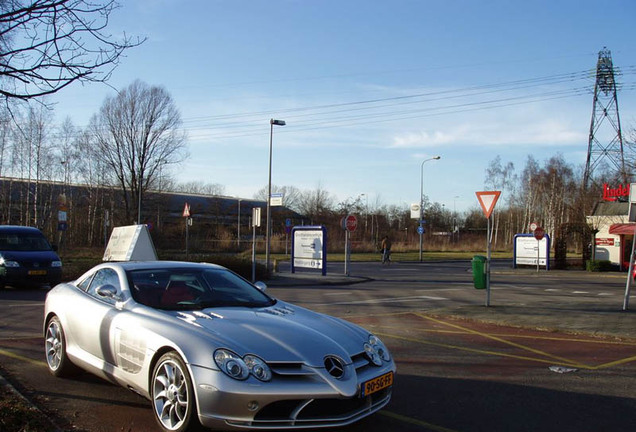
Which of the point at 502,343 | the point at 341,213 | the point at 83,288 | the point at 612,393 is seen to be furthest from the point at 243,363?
the point at 341,213

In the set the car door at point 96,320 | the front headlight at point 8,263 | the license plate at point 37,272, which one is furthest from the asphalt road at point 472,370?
the front headlight at point 8,263

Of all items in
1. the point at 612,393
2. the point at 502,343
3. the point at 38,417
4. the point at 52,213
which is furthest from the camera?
the point at 52,213

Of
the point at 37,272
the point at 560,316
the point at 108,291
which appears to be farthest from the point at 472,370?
the point at 37,272

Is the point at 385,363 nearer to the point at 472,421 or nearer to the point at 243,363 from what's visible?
the point at 472,421

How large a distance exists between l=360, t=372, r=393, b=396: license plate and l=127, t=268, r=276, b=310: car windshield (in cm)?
151

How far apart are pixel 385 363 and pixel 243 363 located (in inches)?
52.0

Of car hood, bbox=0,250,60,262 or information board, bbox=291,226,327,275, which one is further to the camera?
information board, bbox=291,226,327,275

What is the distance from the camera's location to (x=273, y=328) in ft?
15.1

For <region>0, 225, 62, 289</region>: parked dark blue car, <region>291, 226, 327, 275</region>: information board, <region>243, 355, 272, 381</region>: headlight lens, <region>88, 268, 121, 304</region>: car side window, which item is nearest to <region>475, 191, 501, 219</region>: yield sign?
<region>88, 268, 121, 304</region>: car side window

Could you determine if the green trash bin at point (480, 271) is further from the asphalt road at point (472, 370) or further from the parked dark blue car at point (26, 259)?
the parked dark blue car at point (26, 259)

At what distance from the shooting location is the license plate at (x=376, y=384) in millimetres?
4289

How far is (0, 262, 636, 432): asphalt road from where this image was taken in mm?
4871

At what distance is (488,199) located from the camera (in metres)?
13.5

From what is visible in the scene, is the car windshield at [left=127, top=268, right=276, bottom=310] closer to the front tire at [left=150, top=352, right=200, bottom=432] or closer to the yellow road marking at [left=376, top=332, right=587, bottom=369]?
the front tire at [left=150, top=352, right=200, bottom=432]
